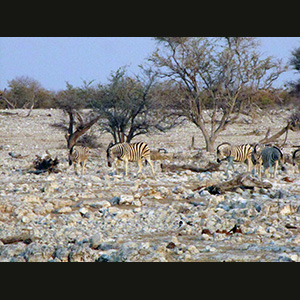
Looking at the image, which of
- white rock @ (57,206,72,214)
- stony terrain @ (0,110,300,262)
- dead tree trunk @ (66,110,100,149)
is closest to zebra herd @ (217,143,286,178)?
stony terrain @ (0,110,300,262)

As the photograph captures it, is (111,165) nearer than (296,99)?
Yes

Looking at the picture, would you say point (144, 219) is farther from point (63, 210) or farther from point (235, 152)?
point (235, 152)

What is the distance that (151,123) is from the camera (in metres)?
22.2

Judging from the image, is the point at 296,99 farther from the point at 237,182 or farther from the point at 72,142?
the point at 237,182

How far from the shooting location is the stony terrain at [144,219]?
23.3ft

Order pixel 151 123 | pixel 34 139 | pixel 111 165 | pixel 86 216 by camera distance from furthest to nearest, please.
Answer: pixel 34 139 → pixel 151 123 → pixel 111 165 → pixel 86 216

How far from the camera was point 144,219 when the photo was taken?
9180 millimetres

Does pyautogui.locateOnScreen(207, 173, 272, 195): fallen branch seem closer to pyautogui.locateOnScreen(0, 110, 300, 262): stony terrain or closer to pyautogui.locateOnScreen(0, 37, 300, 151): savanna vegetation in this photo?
pyautogui.locateOnScreen(0, 110, 300, 262): stony terrain

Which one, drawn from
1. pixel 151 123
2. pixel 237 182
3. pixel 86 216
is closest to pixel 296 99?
pixel 151 123

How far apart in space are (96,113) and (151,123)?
99.8 inches

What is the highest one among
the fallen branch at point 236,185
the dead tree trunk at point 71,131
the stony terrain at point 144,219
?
the dead tree trunk at point 71,131

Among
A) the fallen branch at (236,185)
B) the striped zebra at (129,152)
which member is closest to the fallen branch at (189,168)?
the striped zebra at (129,152)

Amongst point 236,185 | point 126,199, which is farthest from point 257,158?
point 126,199

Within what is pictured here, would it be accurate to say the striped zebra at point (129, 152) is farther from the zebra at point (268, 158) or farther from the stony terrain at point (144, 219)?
the zebra at point (268, 158)
